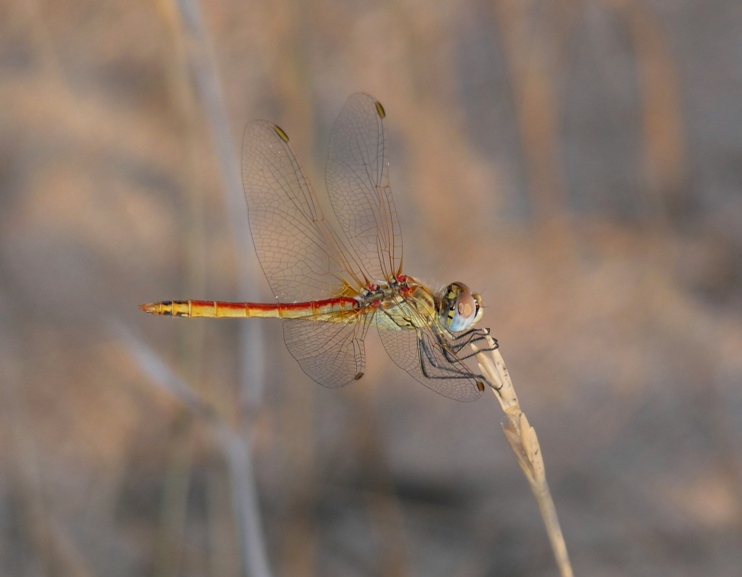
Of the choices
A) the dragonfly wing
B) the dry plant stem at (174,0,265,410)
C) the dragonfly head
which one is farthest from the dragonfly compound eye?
the dry plant stem at (174,0,265,410)

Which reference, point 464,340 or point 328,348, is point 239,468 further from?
point 464,340

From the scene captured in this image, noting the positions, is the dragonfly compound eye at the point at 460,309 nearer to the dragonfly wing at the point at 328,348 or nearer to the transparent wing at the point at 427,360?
the transparent wing at the point at 427,360

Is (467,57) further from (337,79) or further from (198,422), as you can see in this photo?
(198,422)

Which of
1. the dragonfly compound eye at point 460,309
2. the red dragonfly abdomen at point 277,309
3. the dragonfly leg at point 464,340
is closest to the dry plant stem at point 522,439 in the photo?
the dragonfly leg at point 464,340

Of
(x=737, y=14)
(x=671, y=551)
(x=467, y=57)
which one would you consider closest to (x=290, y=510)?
(x=671, y=551)

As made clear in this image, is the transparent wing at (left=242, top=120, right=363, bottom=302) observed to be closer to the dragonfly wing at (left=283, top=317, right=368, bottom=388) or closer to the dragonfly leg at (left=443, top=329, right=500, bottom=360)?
the dragonfly wing at (left=283, top=317, right=368, bottom=388)

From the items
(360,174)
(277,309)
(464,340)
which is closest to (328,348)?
(277,309)
